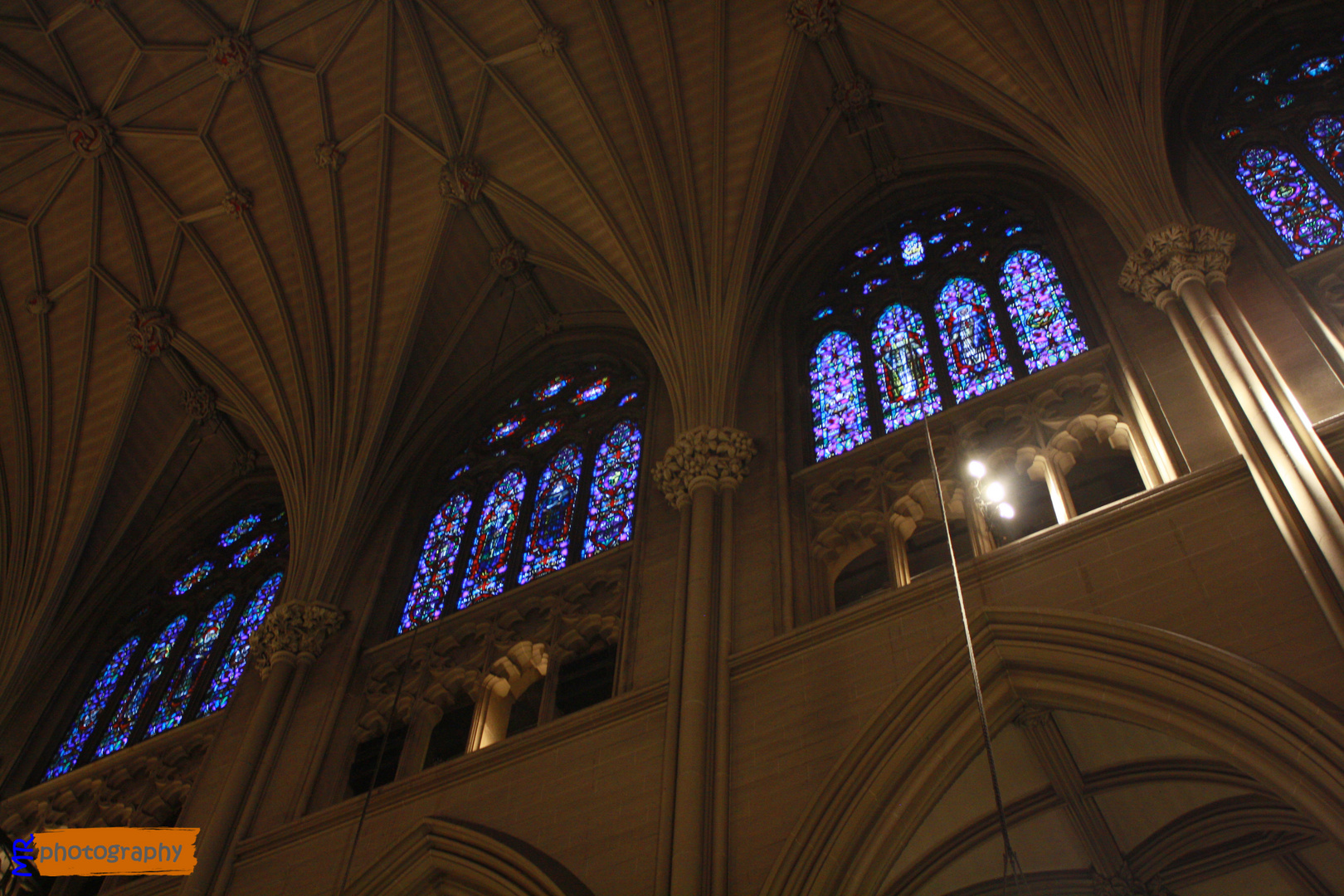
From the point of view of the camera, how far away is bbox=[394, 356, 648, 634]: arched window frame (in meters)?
11.8

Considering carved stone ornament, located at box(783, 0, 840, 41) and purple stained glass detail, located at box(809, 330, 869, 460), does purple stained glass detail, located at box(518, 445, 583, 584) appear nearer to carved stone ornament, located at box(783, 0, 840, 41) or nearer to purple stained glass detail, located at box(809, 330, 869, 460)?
purple stained glass detail, located at box(809, 330, 869, 460)

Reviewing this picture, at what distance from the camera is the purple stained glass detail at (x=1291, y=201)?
9.37m

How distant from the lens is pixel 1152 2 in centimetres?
1036

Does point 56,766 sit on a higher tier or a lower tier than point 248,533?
lower

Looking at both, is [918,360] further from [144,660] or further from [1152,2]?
[144,660]

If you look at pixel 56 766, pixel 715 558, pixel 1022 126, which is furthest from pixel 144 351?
pixel 1022 126

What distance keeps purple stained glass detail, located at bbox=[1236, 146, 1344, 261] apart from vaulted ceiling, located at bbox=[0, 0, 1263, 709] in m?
1.17

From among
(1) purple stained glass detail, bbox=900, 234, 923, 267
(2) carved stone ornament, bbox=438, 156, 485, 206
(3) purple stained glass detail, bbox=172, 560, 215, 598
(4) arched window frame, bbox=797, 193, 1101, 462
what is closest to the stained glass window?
(4) arched window frame, bbox=797, 193, 1101, 462

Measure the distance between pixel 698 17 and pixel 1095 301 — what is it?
4.97m

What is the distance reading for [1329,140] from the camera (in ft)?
33.4

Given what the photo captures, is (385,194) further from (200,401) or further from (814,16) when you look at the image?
(814,16)

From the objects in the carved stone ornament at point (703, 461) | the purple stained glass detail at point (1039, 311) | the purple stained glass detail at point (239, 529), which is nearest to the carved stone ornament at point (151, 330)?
the purple stained glass detail at point (239, 529)

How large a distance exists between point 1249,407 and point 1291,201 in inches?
137

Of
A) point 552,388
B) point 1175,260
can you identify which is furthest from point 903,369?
point 552,388
